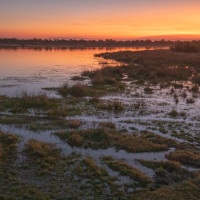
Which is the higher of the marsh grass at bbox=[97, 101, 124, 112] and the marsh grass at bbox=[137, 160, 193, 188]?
the marsh grass at bbox=[97, 101, 124, 112]

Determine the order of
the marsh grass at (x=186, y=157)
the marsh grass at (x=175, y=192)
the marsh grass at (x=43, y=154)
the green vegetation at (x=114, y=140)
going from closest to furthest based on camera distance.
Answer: the marsh grass at (x=175, y=192) < the marsh grass at (x=43, y=154) < the marsh grass at (x=186, y=157) < the green vegetation at (x=114, y=140)

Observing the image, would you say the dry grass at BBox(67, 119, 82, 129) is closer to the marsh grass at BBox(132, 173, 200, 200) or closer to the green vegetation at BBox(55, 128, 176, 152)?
the green vegetation at BBox(55, 128, 176, 152)

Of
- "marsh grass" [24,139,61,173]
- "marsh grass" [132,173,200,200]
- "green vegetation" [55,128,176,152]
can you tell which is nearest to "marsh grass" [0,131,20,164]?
"marsh grass" [24,139,61,173]

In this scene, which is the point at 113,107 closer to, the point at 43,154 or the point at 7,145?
the point at 7,145

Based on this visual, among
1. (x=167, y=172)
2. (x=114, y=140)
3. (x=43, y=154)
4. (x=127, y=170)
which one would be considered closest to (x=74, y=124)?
(x=114, y=140)

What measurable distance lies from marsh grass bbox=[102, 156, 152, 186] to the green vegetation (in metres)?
1.72

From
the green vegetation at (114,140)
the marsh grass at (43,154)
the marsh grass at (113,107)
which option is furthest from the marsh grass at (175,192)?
the marsh grass at (113,107)

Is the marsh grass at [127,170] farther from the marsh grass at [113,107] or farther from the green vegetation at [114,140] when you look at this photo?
the marsh grass at [113,107]

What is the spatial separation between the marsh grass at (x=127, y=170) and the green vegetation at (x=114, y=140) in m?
1.72

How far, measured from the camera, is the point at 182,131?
55.7 feet

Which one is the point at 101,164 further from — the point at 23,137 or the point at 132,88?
the point at 132,88

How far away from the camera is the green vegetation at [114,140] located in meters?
14.3

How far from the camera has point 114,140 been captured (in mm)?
15086

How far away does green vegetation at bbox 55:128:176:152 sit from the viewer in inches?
563
